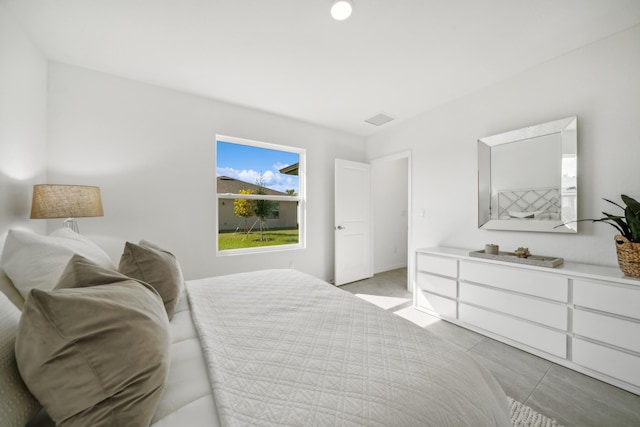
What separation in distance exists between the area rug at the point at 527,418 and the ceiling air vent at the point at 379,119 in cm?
327

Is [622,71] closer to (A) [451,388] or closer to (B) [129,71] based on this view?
(A) [451,388]

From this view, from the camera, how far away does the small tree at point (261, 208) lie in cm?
348

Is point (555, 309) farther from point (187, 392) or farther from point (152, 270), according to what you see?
point (152, 270)

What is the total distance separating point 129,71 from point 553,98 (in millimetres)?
4123

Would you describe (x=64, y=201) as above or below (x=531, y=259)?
above

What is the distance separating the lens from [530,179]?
94.0 inches

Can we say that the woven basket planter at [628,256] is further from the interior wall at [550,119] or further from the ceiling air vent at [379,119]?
the ceiling air vent at [379,119]

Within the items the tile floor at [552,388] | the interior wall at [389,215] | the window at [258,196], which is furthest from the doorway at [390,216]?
the tile floor at [552,388]

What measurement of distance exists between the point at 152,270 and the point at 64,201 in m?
1.28

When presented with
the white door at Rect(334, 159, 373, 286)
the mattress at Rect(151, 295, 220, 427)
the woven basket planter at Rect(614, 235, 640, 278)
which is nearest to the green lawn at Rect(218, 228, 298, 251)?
the white door at Rect(334, 159, 373, 286)

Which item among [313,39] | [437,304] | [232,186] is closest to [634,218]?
[437,304]

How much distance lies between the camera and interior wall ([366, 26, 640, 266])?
75.5 inches

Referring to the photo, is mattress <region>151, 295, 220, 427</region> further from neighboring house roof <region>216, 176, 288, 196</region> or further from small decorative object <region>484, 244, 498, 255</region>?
small decorative object <region>484, 244, 498, 255</region>

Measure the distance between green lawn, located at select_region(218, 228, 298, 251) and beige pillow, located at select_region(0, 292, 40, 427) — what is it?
2.59 metres
